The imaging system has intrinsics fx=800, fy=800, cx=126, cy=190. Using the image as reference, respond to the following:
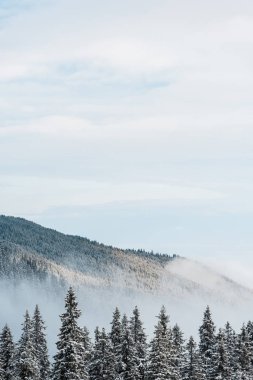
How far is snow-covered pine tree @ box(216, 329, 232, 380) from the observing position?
77062 millimetres

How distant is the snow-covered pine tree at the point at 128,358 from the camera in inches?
3120

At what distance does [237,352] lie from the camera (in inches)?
3346

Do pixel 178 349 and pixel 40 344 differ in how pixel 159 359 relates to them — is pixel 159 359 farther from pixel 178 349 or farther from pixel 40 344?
pixel 40 344

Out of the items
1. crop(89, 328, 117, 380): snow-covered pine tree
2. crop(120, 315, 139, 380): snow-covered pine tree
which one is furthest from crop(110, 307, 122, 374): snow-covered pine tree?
crop(89, 328, 117, 380): snow-covered pine tree

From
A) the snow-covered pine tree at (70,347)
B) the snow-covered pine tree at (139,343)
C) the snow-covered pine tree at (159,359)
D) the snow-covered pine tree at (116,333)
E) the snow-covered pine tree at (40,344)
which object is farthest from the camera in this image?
the snow-covered pine tree at (40,344)

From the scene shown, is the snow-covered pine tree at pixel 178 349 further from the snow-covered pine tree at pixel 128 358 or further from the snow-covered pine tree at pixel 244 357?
the snow-covered pine tree at pixel 244 357

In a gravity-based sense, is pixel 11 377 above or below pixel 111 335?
below

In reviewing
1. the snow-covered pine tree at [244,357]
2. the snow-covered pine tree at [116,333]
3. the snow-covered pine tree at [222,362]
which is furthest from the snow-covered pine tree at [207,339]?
the snow-covered pine tree at [116,333]

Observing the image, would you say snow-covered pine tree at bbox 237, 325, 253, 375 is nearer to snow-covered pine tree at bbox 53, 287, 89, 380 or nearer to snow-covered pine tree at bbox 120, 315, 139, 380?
snow-covered pine tree at bbox 120, 315, 139, 380

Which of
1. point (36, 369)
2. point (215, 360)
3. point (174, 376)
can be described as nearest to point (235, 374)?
point (215, 360)

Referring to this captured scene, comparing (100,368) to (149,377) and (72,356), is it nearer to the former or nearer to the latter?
(149,377)

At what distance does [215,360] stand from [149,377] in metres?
10.6

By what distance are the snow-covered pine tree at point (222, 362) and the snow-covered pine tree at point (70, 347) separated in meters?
17.7

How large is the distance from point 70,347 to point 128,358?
664 inches
